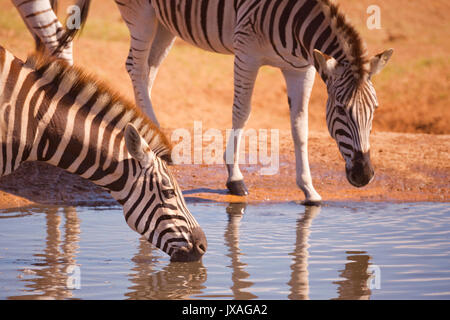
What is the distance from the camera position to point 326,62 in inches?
284

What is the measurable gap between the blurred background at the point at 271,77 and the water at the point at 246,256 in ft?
25.3

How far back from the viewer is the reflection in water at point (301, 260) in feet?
16.3

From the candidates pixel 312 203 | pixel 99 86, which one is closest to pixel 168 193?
pixel 99 86

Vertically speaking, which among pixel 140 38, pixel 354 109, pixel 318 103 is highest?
pixel 140 38

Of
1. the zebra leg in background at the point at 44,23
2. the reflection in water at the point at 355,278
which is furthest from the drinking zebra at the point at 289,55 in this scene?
the reflection in water at the point at 355,278

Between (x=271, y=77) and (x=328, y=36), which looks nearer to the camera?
(x=328, y=36)

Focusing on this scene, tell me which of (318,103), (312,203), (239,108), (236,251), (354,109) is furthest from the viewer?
(318,103)

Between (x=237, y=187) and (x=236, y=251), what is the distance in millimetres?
2507

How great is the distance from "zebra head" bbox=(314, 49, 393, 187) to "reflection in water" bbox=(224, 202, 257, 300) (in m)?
1.18

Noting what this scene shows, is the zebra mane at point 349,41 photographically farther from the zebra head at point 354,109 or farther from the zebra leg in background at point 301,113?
the zebra leg in background at point 301,113

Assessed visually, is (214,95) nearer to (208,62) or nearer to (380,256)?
(208,62)

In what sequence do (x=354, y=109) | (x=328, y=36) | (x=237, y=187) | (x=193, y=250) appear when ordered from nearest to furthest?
(x=193, y=250)
(x=354, y=109)
(x=328, y=36)
(x=237, y=187)

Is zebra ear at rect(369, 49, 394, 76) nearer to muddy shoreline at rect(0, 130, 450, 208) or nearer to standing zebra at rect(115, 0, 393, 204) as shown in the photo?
standing zebra at rect(115, 0, 393, 204)

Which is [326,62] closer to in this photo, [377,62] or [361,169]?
[377,62]
